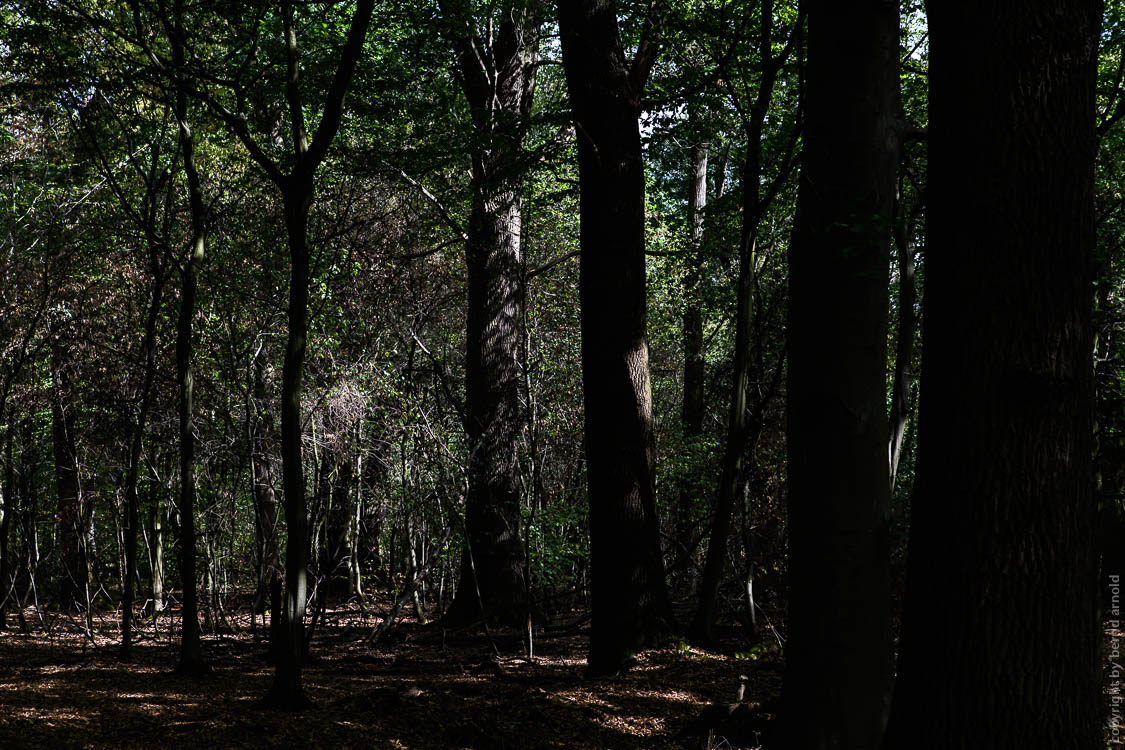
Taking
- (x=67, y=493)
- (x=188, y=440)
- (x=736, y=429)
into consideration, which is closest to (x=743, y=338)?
(x=736, y=429)

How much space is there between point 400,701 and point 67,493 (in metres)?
11.0

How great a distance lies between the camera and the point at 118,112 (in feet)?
26.3

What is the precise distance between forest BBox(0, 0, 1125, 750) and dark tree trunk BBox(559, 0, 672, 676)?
1.3 inches

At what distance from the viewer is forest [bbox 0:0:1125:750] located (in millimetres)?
3068

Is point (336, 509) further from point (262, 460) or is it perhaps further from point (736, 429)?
point (736, 429)

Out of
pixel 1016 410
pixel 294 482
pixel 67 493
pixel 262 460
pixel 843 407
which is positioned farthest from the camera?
pixel 67 493

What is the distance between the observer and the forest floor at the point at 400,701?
527 centimetres

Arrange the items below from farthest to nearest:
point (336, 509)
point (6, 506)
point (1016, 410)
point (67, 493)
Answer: point (67, 493) → point (6, 506) → point (336, 509) → point (1016, 410)

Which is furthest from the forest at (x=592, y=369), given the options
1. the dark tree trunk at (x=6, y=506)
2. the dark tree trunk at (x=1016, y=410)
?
the dark tree trunk at (x=6, y=506)

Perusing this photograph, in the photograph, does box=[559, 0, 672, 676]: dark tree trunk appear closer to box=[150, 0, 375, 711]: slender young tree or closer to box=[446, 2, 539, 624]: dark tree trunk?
box=[150, 0, 375, 711]: slender young tree

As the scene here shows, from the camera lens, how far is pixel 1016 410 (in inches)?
119

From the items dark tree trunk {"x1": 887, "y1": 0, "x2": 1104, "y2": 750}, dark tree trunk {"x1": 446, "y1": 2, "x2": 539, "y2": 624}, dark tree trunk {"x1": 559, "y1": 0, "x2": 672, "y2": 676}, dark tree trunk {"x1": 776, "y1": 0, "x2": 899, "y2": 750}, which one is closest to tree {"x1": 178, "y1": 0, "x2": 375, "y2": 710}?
dark tree trunk {"x1": 559, "y1": 0, "x2": 672, "y2": 676}

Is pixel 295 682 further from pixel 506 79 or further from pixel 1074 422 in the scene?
A: pixel 506 79

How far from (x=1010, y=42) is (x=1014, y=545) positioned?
5.96ft
